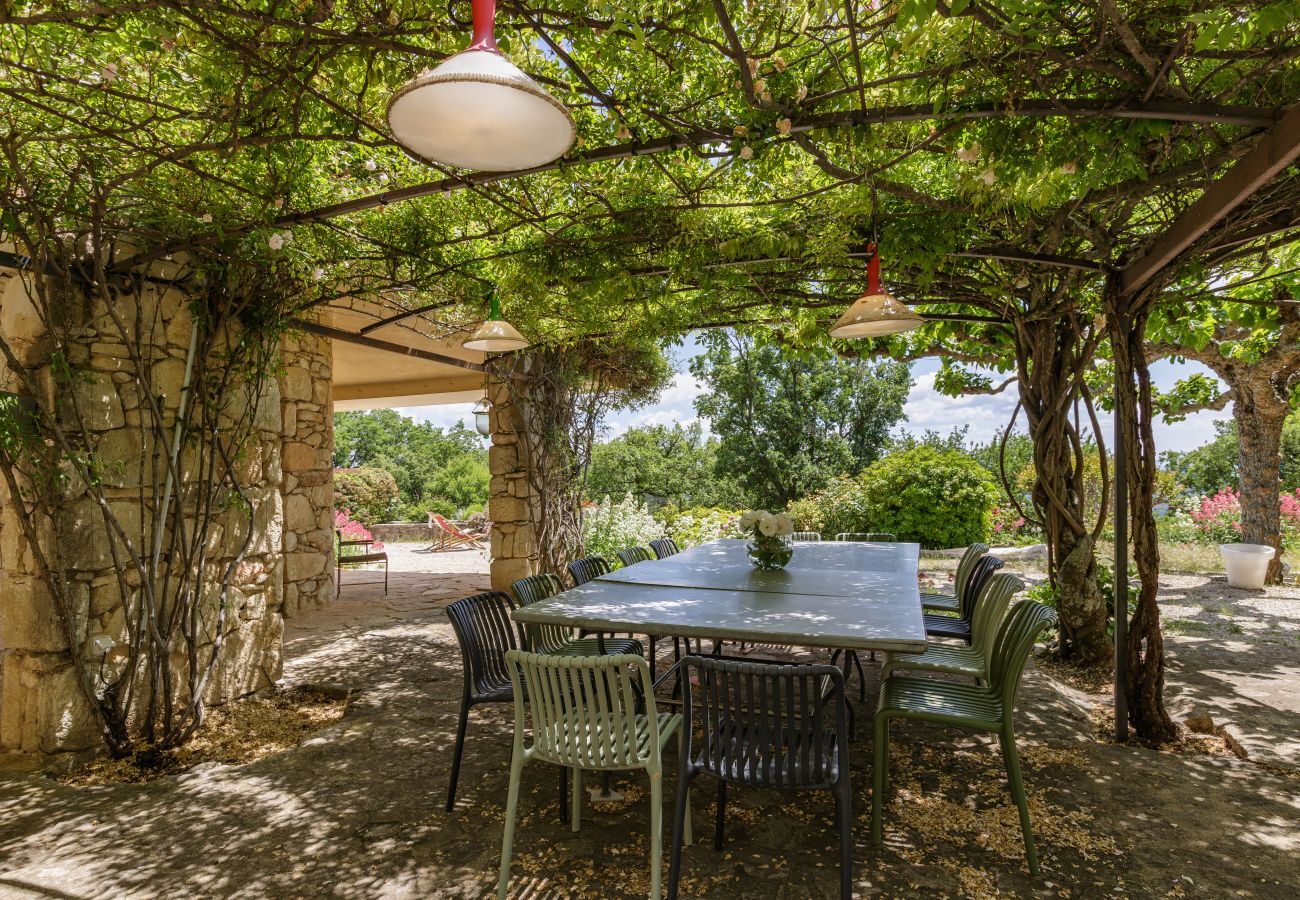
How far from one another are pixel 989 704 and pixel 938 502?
6.99m

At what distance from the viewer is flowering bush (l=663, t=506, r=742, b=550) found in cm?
809

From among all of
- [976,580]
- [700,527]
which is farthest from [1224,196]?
[700,527]

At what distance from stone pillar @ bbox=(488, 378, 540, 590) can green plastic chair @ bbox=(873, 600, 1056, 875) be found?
4.32m

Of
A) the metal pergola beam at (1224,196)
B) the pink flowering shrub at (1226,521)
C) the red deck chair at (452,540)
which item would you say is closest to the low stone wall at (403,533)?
the red deck chair at (452,540)

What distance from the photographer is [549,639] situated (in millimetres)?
3242

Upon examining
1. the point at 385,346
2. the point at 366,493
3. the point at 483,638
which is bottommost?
the point at 483,638

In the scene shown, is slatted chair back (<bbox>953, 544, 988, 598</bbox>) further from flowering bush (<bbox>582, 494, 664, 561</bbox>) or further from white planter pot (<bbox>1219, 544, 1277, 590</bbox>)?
white planter pot (<bbox>1219, 544, 1277, 590</bbox>)

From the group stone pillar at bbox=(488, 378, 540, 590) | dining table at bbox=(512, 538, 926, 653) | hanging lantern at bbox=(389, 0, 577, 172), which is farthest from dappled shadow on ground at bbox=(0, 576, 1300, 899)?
stone pillar at bbox=(488, 378, 540, 590)

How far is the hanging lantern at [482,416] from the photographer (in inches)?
267

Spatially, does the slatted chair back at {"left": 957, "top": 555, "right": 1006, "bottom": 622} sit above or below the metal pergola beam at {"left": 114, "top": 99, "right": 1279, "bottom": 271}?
below

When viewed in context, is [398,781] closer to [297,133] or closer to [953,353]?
[297,133]

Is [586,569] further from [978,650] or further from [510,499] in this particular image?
[510,499]

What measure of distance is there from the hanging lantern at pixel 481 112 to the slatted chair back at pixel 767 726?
4.77 ft

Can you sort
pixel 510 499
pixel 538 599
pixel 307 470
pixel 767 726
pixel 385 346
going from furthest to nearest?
pixel 510 499, pixel 307 470, pixel 385 346, pixel 538 599, pixel 767 726
